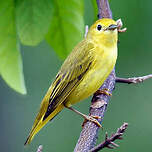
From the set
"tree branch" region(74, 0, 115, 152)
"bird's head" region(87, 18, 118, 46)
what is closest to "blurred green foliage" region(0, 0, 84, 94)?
"tree branch" region(74, 0, 115, 152)

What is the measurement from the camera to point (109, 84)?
140 inches

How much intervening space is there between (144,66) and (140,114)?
0.76m

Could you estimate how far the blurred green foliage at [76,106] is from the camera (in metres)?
5.98

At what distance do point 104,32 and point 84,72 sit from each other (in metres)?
0.41

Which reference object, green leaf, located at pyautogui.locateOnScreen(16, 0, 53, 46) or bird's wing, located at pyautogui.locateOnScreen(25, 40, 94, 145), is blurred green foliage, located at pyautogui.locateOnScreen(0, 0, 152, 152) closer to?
bird's wing, located at pyautogui.locateOnScreen(25, 40, 94, 145)

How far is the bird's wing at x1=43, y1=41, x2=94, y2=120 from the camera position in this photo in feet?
11.4

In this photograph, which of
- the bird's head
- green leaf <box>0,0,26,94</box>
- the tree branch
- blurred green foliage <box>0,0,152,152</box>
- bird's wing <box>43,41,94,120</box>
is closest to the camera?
green leaf <box>0,0,26,94</box>

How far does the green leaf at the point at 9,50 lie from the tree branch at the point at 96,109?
0.73 metres

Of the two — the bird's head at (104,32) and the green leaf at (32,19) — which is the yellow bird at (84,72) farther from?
the green leaf at (32,19)

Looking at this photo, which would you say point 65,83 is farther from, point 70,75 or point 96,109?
point 96,109

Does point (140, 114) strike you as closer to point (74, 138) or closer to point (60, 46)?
point (74, 138)

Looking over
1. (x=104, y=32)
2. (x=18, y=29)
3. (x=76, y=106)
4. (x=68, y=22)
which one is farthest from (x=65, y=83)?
(x=76, y=106)

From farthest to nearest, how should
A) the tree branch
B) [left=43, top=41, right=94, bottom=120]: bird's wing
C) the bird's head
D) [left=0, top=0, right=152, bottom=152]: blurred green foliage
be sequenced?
[left=0, top=0, right=152, bottom=152]: blurred green foliage, [left=43, top=41, right=94, bottom=120]: bird's wing, the bird's head, the tree branch

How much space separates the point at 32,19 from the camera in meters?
2.07
